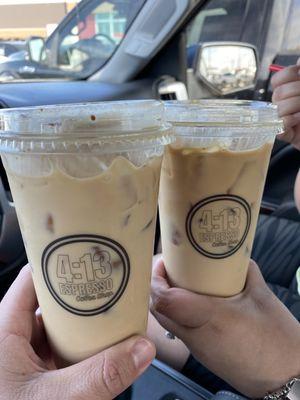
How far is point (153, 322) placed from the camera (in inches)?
51.8

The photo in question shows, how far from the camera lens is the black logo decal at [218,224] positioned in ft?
2.54

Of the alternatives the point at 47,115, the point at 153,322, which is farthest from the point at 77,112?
the point at 153,322

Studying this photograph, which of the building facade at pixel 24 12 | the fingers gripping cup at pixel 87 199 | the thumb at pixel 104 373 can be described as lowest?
the building facade at pixel 24 12

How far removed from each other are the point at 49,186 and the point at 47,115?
0.09 m

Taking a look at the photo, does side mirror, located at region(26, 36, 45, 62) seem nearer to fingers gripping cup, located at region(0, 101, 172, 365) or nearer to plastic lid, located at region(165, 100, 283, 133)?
plastic lid, located at region(165, 100, 283, 133)

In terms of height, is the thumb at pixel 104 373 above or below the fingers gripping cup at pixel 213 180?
below

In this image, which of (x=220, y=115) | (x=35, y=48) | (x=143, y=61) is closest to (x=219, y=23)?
(x=143, y=61)

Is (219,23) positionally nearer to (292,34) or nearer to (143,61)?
(292,34)

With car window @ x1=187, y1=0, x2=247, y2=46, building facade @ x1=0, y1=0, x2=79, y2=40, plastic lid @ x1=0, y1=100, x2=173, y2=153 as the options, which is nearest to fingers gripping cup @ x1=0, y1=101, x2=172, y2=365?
plastic lid @ x1=0, y1=100, x2=173, y2=153

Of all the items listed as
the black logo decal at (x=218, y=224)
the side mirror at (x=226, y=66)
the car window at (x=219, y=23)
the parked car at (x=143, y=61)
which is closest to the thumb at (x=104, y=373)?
the black logo decal at (x=218, y=224)

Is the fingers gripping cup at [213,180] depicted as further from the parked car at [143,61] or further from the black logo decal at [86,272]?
the parked car at [143,61]

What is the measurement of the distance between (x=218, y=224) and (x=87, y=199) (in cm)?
26

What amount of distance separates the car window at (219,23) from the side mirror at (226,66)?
0.13m

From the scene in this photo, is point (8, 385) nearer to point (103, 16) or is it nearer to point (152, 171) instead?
point (152, 171)
